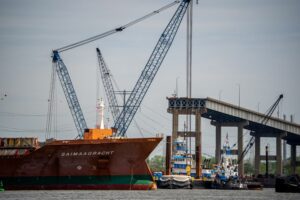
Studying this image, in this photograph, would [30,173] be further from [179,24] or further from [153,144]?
[179,24]

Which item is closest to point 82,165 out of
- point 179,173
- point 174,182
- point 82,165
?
point 82,165

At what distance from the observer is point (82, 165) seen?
4510 inches

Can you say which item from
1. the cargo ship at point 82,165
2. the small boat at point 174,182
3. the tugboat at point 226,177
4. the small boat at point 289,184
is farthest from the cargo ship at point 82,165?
the tugboat at point 226,177

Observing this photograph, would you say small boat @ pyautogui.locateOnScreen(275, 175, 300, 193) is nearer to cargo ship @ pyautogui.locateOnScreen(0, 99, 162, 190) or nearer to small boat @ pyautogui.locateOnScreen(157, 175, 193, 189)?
small boat @ pyautogui.locateOnScreen(157, 175, 193, 189)

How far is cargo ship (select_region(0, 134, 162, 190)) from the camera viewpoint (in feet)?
371

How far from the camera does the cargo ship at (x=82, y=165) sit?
11319cm

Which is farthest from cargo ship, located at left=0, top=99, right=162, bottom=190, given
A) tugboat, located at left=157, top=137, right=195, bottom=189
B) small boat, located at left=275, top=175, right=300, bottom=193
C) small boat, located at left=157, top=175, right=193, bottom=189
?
tugboat, located at left=157, top=137, right=195, bottom=189

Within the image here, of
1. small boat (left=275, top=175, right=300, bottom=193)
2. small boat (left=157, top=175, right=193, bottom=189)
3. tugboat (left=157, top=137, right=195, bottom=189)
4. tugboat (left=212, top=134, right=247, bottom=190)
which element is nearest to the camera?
small boat (left=275, top=175, right=300, bottom=193)

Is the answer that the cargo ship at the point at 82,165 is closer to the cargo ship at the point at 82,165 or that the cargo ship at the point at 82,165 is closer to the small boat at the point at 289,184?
the cargo ship at the point at 82,165

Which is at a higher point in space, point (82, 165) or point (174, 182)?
point (82, 165)

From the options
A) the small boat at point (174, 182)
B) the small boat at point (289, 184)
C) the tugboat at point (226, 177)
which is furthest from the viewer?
the tugboat at point (226, 177)

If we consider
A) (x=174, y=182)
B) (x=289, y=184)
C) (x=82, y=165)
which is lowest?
(x=289, y=184)

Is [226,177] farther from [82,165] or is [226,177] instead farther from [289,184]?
[82,165]

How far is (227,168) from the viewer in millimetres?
152375
